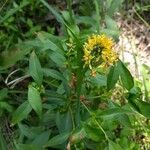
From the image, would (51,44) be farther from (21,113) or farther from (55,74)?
(21,113)

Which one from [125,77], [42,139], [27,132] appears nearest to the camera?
[125,77]

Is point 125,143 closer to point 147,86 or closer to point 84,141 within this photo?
point 84,141

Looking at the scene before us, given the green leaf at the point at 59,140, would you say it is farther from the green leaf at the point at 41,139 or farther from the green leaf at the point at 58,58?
the green leaf at the point at 58,58

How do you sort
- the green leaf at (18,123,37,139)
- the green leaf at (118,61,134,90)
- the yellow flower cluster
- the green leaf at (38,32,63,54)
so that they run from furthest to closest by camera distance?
the green leaf at (18,123,37,139) → the green leaf at (38,32,63,54) → the green leaf at (118,61,134,90) → the yellow flower cluster

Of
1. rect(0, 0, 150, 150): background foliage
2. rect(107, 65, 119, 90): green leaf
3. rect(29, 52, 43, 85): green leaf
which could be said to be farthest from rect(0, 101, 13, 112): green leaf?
rect(107, 65, 119, 90): green leaf

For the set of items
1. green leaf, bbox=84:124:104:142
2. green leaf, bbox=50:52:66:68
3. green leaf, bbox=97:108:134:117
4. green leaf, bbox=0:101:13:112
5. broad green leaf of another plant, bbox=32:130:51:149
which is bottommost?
broad green leaf of another plant, bbox=32:130:51:149

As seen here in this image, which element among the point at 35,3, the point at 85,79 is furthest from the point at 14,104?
the point at 35,3

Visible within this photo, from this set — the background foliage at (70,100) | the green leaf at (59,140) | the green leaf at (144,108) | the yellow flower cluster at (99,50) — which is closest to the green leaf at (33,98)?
the background foliage at (70,100)

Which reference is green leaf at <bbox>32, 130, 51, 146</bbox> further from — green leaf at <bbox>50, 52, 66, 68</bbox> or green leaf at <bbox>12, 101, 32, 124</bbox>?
green leaf at <bbox>50, 52, 66, 68</bbox>

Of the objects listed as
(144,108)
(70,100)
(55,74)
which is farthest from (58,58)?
(144,108)
